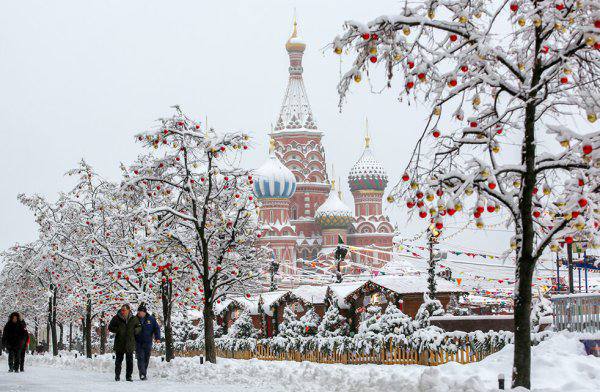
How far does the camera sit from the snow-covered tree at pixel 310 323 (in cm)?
3688

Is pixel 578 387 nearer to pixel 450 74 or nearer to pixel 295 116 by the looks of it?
pixel 450 74

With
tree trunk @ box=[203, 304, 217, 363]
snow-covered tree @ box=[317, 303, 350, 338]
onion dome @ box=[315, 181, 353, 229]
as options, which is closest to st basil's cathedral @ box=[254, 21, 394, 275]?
onion dome @ box=[315, 181, 353, 229]

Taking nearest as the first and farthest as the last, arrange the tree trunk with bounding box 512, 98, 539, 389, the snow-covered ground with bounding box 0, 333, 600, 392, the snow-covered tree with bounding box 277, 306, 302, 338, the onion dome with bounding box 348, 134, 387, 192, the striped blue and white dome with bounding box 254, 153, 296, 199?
the tree trunk with bounding box 512, 98, 539, 389 < the snow-covered ground with bounding box 0, 333, 600, 392 < the snow-covered tree with bounding box 277, 306, 302, 338 < the striped blue and white dome with bounding box 254, 153, 296, 199 < the onion dome with bounding box 348, 134, 387, 192

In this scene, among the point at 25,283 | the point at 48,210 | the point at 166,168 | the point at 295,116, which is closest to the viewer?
the point at 166,168

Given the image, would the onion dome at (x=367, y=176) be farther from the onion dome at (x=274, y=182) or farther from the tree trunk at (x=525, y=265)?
the tree trunk at (x=525, y=265)

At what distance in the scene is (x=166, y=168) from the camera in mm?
23766

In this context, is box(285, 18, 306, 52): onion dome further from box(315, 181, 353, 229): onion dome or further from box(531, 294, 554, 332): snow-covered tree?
box(531, 294, 554, 332): snow-covered tree

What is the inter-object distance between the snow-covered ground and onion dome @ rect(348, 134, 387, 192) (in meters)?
88.0

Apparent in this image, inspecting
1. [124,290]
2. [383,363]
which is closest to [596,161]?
[383,363]

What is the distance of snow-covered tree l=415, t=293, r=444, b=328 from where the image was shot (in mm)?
29609

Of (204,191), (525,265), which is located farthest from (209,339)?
(525,265)

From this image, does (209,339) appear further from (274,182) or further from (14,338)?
(274,182)

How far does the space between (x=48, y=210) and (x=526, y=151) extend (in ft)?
109

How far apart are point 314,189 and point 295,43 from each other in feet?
57.6
